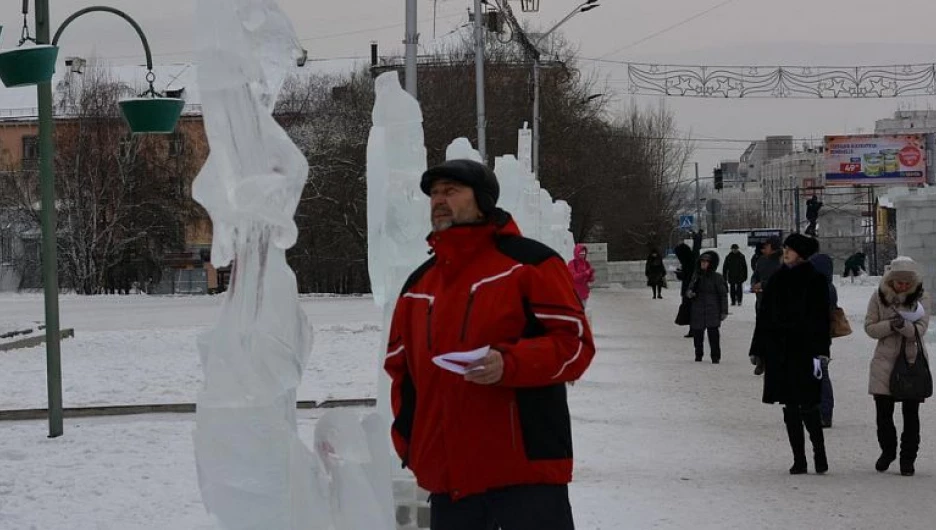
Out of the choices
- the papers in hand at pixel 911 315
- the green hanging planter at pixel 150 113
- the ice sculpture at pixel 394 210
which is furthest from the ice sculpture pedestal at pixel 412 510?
the green hanging planter at pixel 150 113

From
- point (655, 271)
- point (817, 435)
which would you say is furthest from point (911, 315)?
point (655, 271)

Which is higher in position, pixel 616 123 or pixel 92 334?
pixel 616 123

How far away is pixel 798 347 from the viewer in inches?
391

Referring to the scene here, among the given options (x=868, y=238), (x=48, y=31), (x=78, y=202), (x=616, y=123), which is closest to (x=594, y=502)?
(x=48, y=31)

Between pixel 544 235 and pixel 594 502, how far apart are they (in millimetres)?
11014

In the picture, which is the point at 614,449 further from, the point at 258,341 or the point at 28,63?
the point at 258,341

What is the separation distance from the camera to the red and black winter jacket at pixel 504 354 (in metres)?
4.62

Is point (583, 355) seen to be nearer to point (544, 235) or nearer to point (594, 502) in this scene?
point (594, 502)

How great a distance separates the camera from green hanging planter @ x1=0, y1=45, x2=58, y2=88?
10.5 meters

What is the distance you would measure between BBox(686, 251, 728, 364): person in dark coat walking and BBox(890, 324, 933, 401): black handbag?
924cm

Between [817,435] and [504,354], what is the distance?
602 centimetres

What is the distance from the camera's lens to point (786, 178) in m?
155

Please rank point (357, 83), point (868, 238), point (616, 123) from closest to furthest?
point (357, 83)
point (616, 123)
point (868, 238)

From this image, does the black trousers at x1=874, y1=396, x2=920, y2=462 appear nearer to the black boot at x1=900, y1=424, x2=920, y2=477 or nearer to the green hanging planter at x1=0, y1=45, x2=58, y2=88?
the black boot at x1=900, y1=424, x2=920, y2=477
